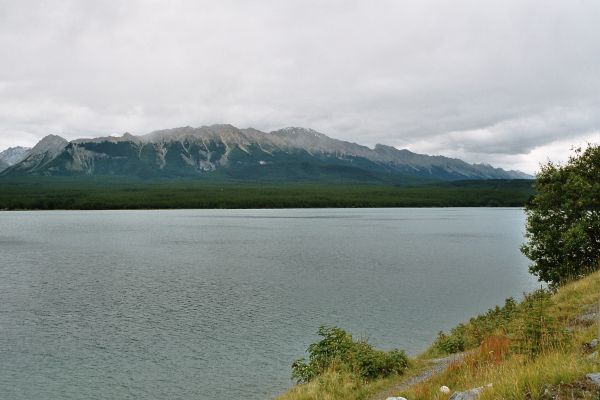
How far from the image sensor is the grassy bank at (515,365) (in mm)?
11391

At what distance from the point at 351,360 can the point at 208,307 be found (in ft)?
93.0

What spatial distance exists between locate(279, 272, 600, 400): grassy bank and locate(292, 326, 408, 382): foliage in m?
0.80

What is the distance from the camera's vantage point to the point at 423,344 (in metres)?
35.3

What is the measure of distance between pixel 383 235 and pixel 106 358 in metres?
108

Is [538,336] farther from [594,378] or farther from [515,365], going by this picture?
[594,378]

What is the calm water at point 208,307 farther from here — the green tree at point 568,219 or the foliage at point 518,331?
the green tree at point 568,219

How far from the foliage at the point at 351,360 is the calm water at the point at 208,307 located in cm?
444

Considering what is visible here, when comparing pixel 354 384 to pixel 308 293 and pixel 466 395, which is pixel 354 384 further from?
pixel 308 293

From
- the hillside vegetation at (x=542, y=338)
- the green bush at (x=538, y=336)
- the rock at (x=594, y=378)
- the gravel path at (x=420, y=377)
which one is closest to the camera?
the rock at (x=594, y=378)

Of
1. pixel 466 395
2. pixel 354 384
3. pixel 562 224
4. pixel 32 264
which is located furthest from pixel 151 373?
pixel 32 264

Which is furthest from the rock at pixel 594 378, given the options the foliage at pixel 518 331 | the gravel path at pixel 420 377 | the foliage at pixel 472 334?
the foliage at pixel 472 334

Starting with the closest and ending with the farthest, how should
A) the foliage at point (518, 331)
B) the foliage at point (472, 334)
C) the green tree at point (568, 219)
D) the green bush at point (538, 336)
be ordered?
1. the green bush at point (538, 336)
2. the foliage at point (518, 331)
3. the foliage at point (472, 334)
4. the green tree at point (568, 219)

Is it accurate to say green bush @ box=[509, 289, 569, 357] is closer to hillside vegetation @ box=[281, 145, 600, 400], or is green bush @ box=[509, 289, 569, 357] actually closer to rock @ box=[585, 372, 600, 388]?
hillside vegetation @ box=[281, 145, 600, 400]

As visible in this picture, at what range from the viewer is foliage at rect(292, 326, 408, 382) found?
22.6 m
